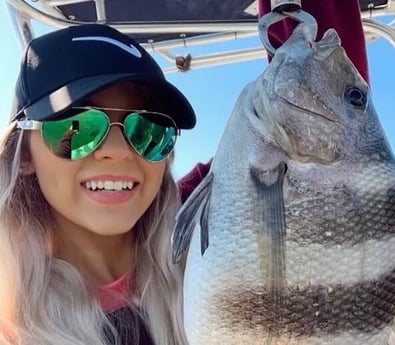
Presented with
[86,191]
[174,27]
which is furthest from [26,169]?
[174,27]

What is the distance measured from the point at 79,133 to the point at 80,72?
0.46ft

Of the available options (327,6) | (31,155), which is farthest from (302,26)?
(31,155)

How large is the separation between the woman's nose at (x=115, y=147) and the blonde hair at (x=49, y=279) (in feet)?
0.80

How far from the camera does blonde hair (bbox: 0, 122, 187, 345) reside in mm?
1683

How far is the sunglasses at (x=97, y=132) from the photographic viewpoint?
1599 millimetres

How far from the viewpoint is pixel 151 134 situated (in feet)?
5.49

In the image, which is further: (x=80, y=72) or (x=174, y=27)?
(x=174, y=27)

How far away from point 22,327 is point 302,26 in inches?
35.2

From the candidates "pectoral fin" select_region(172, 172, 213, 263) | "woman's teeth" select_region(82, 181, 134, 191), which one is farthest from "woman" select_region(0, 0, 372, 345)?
"pectoral fin" select_region(172, 172, 213, 263)

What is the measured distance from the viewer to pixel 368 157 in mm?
1213

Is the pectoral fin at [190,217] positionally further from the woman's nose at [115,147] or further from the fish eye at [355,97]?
the woman's nose at [115,147]

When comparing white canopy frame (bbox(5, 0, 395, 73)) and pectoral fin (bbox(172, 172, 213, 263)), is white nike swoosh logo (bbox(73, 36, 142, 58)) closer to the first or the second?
pectoral fin (bbox(172, 172, 213, 263))

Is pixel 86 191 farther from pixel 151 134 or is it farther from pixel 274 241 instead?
pixel 274 241

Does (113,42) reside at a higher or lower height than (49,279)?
higher
